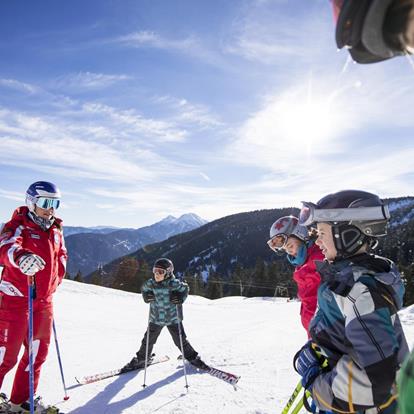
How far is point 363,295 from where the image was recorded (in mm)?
2020

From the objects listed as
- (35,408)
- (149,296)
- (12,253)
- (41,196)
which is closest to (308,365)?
(12,253)

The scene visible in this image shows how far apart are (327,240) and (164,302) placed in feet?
15.1

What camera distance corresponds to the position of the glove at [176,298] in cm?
637

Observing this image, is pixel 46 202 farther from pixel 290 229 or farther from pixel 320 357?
pixel 320 357

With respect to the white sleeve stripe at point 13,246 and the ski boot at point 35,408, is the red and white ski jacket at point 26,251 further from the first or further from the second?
the ski boot at point 35,408

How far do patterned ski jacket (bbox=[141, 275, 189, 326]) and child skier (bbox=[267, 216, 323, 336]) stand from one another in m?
2.47

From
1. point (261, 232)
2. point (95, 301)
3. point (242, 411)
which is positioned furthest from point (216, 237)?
point (242, 411)

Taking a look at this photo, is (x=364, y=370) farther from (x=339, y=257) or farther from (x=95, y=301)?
(x=95, y=301)

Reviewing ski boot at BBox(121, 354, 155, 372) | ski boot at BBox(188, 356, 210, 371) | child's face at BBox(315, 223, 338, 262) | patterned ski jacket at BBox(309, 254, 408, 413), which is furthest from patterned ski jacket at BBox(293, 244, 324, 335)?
ski boot at BBox(121, 354, 155, 372)

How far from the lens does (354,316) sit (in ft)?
6.61

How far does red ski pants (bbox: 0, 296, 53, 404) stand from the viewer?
4242mm

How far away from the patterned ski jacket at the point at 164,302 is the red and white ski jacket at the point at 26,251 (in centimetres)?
214

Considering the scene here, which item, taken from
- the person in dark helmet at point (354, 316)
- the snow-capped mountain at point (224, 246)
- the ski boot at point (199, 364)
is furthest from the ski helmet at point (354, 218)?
the snow-capped mountain at point (224, 246)

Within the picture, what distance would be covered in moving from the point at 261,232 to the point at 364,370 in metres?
168
